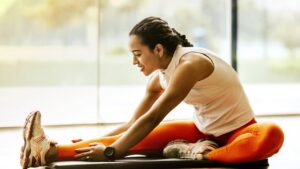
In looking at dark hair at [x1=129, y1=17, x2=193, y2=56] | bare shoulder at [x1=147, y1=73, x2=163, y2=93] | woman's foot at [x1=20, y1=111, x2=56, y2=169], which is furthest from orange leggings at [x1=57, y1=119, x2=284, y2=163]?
dark hair at [x1=129, y1=17, x2=193, y2=56]

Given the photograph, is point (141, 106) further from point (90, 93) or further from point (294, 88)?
point (294, 88)

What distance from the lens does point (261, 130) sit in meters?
2.29

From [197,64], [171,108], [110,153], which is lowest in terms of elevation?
[110,153]

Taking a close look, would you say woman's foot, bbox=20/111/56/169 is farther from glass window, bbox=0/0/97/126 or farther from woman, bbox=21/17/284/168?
glass window, bbox=0/0/97/126

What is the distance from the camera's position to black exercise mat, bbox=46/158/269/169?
2.25 metres

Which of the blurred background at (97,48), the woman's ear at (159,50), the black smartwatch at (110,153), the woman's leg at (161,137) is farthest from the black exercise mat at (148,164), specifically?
the blurred background at (97,48)

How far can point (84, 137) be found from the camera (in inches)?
145

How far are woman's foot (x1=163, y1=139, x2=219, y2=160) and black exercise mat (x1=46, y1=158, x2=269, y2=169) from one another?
0.06 meters

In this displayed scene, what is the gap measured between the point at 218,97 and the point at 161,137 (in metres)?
0.37

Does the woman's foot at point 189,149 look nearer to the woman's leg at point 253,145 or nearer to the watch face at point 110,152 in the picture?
the woman's leg at point 253,145

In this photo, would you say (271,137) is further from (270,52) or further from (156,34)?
(270,52)

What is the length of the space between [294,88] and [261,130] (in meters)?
3.96

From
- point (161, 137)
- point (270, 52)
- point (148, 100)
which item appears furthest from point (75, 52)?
point (161, 137)

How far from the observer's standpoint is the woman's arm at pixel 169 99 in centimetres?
222
